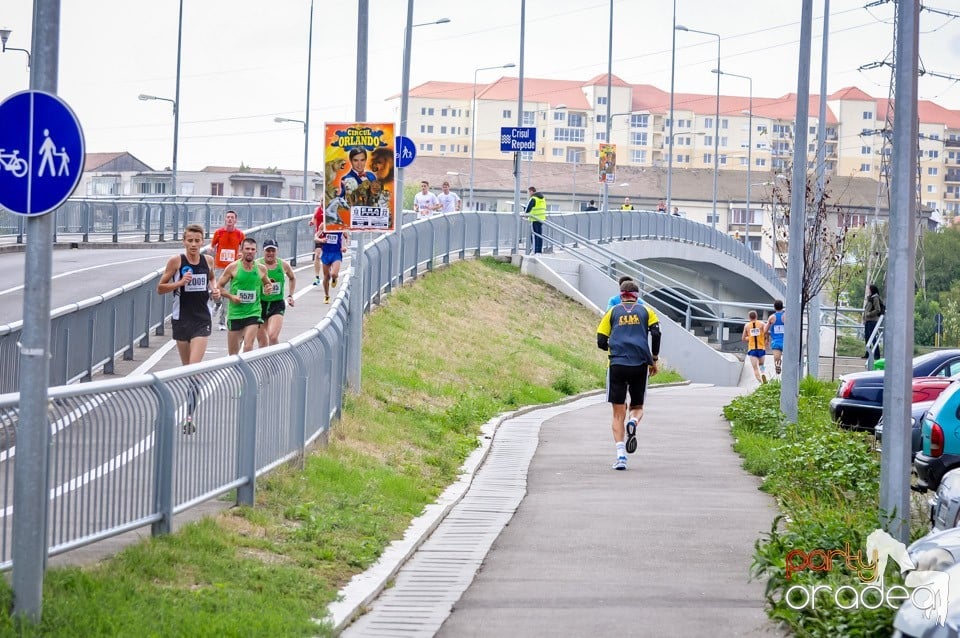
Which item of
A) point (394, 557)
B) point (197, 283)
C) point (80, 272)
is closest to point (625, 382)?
point (197, 283)

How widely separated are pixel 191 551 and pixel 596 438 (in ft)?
33.8

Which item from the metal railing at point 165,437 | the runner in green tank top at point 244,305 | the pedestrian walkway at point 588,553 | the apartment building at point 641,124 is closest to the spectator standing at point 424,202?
the pedestrian walkway at point 588,553

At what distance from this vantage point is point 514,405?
76.3 feet

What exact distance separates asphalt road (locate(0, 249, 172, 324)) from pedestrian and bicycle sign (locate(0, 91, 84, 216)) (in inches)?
596

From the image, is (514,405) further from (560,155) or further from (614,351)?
(560,155)

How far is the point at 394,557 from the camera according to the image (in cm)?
999

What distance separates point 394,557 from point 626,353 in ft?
19.1

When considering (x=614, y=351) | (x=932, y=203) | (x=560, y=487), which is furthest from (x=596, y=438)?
(x=932, y=203)

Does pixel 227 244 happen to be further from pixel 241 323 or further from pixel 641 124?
pixel 641 124

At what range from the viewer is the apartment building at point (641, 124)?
174 metres

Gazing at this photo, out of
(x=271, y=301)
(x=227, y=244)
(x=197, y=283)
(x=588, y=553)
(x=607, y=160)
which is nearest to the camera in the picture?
(x=588, y=553)

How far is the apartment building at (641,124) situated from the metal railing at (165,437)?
156236 millimetres

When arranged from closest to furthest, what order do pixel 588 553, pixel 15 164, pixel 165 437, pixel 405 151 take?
pixel 15 164 < pixel 165 437 < pixel 588 553 < pixel 405 151

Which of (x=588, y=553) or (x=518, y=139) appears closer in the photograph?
(x=588, y=553)
